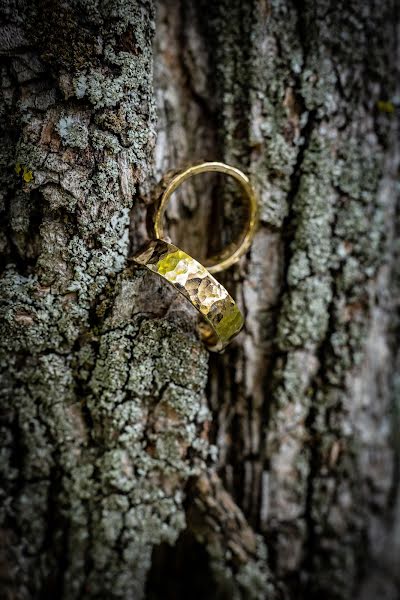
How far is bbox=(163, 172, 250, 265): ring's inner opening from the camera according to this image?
3.43ft

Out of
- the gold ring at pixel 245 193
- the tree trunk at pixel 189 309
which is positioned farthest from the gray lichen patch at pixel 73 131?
the gold ring at pixel 245 193

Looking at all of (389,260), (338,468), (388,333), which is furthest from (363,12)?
(338,468)

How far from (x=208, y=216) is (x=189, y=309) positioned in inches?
10.9

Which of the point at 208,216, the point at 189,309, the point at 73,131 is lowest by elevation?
the point at 189,309

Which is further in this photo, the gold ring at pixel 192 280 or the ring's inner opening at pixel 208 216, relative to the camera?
the ring's inner opening at pixel 208 216

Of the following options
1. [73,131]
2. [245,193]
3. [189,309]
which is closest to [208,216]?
[245,193]

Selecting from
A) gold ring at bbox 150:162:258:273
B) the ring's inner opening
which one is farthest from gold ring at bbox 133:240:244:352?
the ring's inner opening

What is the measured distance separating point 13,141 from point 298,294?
2.28ft

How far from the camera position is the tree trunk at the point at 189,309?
0.86m

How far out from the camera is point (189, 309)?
97cm

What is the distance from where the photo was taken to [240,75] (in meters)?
1.01

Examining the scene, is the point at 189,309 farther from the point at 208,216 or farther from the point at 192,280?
the point at 208,216

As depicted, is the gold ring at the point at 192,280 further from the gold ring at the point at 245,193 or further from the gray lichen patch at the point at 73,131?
the gray lichen patch at the point at 73,131

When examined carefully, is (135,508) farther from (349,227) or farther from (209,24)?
(209,24)
